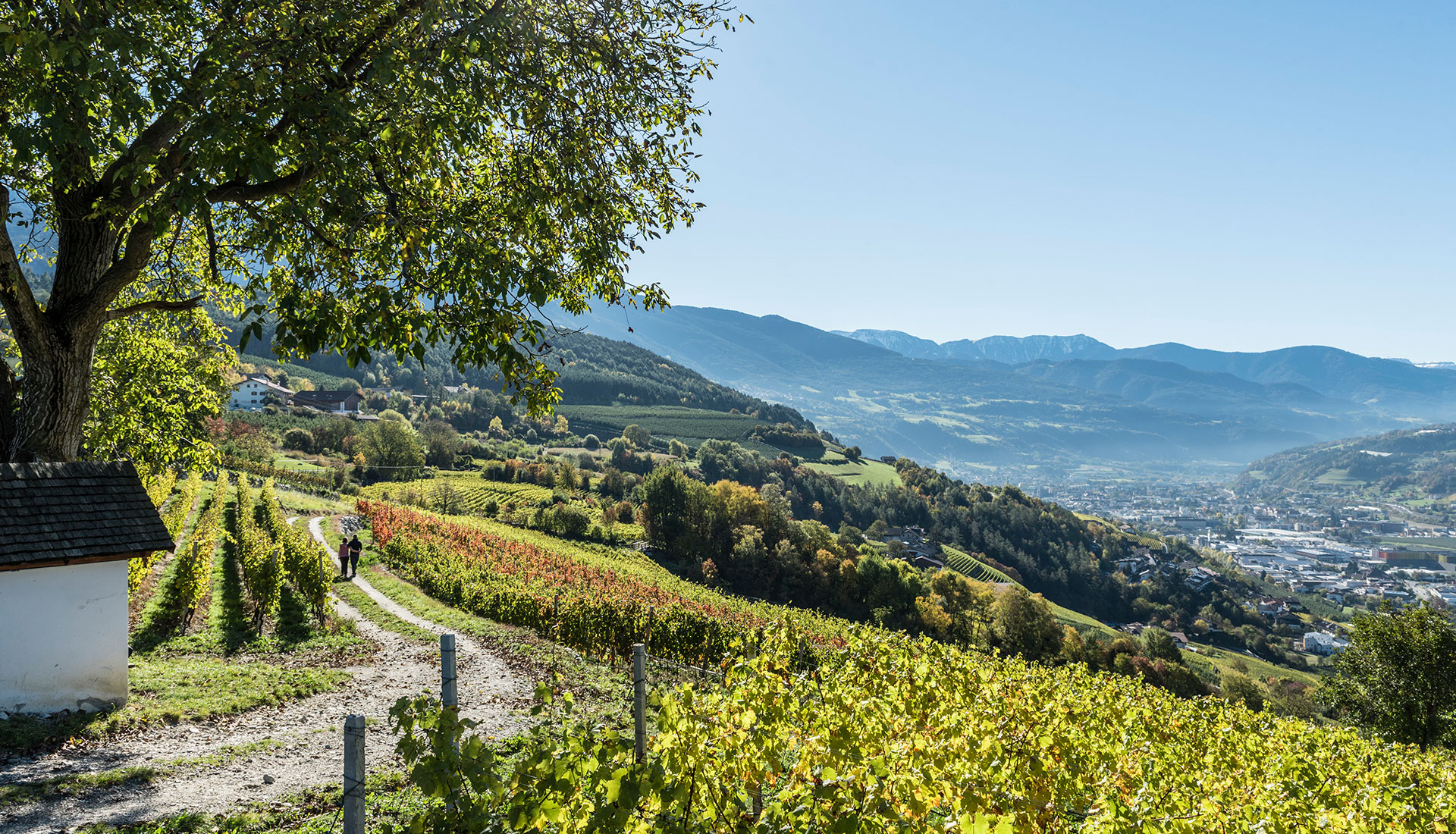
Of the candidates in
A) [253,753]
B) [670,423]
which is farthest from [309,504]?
[670,423]

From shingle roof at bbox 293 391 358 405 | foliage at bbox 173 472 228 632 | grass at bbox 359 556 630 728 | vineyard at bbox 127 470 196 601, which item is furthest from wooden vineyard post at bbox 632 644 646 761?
shingle roof at bbox 293 391 358 405

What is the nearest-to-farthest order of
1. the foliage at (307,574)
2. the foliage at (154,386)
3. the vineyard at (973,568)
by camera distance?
the foliage at (154,386), the foliage at (307,574), the vineyard at (973,568)

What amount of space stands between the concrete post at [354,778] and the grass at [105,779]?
484cm

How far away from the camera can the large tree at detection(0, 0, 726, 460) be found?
5.22 metres

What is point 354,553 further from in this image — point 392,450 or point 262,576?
point 392,450

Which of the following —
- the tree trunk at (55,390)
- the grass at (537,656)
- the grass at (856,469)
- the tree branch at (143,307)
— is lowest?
the grass at (856,469)

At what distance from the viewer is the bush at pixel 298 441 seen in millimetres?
74938

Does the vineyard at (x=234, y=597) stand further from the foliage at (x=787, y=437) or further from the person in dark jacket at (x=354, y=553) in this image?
the foliage at (x=787, y=437)

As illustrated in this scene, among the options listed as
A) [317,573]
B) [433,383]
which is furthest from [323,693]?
[433,383]

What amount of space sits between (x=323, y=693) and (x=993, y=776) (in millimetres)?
11010

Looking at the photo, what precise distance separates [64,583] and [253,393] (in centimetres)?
11569

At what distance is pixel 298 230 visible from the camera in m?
7.14

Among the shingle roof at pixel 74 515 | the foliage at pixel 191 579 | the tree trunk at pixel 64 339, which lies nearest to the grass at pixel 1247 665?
the foliage at pixel 191 579

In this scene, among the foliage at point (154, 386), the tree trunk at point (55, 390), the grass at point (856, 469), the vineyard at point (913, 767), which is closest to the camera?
the vineyard at point (913, 767)
